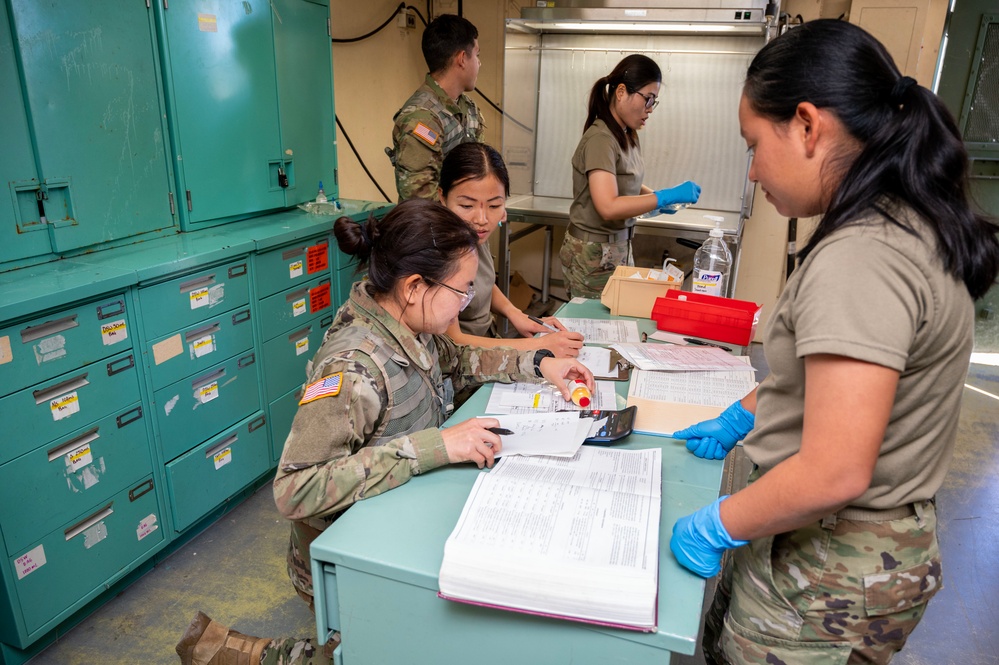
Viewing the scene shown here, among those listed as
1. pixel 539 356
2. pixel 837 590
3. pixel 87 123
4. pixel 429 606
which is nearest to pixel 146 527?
pixel 87 123

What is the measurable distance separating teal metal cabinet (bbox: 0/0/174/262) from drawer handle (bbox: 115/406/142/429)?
0.48m

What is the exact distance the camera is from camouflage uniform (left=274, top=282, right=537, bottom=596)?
42.5 inches

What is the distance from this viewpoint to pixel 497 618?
0.90 meters

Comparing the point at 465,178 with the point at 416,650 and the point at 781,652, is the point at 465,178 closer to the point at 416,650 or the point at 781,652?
the point at 416,650

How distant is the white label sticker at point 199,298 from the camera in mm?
2020

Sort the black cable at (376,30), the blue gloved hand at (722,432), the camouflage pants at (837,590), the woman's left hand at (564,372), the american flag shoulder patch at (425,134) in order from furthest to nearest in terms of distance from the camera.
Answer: the black cable at (376,30)
the american flag shoulder patch at (425,134)
the woman's left hand at (564,372)
the blue gloved hand at (722,432)
the camouflage pants at (837,590)

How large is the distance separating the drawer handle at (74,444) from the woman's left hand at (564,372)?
119cm

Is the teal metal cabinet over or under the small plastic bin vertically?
over

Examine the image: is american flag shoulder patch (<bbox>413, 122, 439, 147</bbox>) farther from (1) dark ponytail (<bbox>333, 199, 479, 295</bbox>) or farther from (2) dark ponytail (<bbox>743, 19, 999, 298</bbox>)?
(2) dark ponytail (<bbox>743, 19, 999, 298</bbox>)

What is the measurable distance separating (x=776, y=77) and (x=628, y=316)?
1.40 metres

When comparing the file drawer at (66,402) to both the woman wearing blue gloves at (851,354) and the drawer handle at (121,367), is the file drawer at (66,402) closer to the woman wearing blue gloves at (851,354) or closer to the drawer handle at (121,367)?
the drawer handle at (121,367)

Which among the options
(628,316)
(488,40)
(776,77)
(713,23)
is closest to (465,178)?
(628,316)

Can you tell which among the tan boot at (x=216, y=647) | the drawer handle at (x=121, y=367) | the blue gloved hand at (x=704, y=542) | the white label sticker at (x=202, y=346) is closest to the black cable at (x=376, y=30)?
the white label sticker at (x=202, y=346)

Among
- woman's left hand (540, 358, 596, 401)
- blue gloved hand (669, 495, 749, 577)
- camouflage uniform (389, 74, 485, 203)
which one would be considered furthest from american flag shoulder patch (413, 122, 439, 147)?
blue gloved hand (669, 495, 749, 577)
